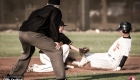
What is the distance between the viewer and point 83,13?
2931cm

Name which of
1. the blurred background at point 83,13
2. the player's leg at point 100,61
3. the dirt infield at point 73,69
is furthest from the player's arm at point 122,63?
the blurred background at point 83,13

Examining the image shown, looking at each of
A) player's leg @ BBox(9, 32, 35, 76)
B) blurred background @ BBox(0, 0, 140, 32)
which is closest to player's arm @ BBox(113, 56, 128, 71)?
player's leg @ BBox(9, 32, 35, 76)

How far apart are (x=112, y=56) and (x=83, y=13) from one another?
61.2 feet

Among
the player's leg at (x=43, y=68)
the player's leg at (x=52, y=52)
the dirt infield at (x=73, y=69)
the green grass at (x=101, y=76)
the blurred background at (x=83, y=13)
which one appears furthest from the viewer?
the blurred background at (x=83, y=13)

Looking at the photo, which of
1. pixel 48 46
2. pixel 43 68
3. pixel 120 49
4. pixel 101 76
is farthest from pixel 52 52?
pixel 120 49

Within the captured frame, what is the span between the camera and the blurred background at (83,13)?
97.0 feet

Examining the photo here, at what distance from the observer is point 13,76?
8.27m

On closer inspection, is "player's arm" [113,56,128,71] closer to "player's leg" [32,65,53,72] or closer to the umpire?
"player's leg" [32,65,53,72]

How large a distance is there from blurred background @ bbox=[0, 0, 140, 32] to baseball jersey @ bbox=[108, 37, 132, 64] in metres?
18.6

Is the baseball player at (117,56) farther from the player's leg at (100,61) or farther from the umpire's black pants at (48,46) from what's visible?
the umpire's black pants at (48,46)

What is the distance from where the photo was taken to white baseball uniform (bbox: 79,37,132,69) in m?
10.4

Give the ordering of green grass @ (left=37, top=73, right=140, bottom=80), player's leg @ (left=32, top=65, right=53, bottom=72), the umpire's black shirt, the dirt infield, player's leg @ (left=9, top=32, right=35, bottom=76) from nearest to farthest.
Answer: the umpire's black shirt → player's leg @ (left=9, top=32, right=35, bottom=76) → green grass @ (left=37, top=73, right=140, bottom=80) → the dirt infield → player's leg @ (left=32, top=65, right=53, bottom=72)

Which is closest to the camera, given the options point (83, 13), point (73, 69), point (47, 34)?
point (47, 34)

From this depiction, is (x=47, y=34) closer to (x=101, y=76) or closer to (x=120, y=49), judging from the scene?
(x=101, y=76)
